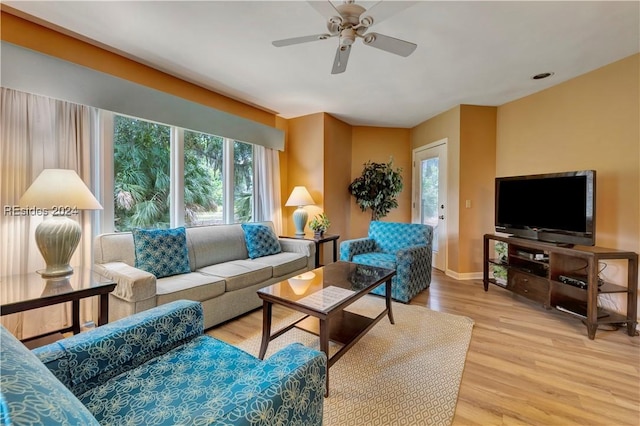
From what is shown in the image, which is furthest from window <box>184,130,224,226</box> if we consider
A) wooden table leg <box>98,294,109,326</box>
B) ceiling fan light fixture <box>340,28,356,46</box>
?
ceiling fan light fixture <box>340,28,356,46</box>

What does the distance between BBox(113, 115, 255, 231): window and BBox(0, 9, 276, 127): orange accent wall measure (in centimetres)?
42

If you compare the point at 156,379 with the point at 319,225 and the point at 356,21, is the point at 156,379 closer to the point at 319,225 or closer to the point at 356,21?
the point at 356,21

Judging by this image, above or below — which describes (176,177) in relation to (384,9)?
below

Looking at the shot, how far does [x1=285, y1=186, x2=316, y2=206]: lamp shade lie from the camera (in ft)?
13.2

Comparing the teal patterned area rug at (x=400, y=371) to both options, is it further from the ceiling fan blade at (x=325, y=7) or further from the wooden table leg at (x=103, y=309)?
the ceiling fan blade at (x=325, y=7)

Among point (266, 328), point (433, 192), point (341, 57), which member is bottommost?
point (266, 328)

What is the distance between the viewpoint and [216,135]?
349 centimetres

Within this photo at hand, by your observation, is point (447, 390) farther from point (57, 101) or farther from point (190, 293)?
point (57, 101)

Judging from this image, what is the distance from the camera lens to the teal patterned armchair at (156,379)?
1.85 feet

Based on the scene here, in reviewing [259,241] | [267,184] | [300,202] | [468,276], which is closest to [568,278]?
[468,276]

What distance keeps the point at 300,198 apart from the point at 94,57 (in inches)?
104

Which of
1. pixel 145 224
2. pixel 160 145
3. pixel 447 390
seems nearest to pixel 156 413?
pixel 447 390

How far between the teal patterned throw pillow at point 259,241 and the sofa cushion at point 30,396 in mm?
2624

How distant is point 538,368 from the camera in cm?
191
